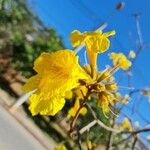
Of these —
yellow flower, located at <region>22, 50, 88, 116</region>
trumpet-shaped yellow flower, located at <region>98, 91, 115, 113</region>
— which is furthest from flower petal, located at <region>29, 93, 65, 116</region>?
trumpet-shaped yellow flower, located at <region>98, 91, 115, 113</region>

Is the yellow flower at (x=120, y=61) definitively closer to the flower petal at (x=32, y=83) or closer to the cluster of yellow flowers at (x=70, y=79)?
the cluster of yellow flowers at (x=70, y=79)

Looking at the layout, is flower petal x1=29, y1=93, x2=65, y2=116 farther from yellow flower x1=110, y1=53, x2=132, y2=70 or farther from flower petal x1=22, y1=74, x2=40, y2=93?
yellow flower x1=110, y1=53, x2=132, y2=70

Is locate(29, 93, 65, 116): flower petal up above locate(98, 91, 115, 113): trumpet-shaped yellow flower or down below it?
above

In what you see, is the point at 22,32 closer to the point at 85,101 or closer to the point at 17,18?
the point at 17,18

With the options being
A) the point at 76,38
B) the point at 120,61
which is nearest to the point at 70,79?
the point at 76,38

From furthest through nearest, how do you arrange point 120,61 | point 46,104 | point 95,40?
point 120,61
point 95,40
point 46,104

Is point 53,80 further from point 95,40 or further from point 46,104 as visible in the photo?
point 95,40

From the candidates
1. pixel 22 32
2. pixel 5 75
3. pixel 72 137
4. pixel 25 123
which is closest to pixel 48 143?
pixel 25 123
